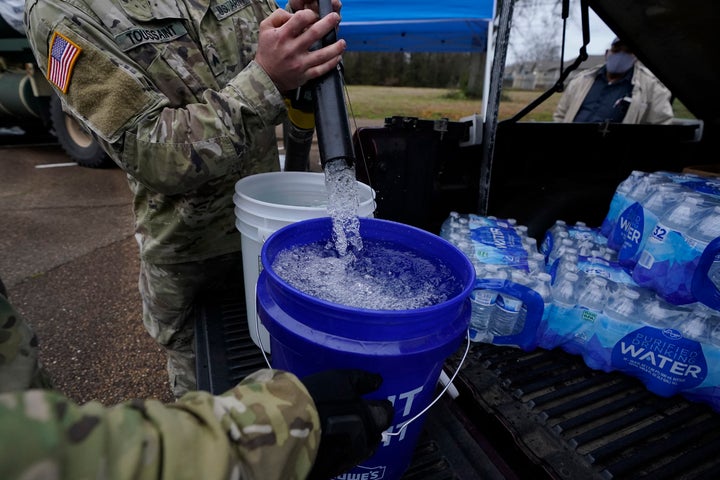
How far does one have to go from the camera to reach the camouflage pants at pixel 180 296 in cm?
152

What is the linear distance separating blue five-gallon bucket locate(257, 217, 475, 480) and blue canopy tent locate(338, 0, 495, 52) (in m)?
5.89

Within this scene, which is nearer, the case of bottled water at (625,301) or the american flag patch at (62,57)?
the american flag patch at (62,57)

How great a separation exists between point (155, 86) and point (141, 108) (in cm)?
18

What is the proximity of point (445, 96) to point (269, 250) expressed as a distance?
19.2 meters

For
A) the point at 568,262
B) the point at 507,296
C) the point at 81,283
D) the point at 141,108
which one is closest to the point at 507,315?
the point at 507,296

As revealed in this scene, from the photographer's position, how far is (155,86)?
1.17 m

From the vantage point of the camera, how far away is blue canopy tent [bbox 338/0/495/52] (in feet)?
19.0

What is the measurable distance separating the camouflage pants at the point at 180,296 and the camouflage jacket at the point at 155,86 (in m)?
0.48

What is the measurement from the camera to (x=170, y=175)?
105 centimetres

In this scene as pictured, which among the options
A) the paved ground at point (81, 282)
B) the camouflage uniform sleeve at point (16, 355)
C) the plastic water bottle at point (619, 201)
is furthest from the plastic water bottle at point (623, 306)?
the paved ground at point (81, 282)

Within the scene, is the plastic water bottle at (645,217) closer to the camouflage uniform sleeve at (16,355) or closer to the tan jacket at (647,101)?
the camouflage uniform sleeve at (16,355)

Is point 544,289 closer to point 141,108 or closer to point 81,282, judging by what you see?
point 141,108

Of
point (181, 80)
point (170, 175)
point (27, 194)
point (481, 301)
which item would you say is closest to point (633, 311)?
point (481, 301)

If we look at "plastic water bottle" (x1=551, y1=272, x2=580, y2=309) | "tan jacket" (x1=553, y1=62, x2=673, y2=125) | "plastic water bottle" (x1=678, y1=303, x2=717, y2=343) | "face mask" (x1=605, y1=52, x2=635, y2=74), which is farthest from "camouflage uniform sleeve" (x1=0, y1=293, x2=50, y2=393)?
"face mask" (x1=605, y1=52, x2=635, y2=74)
